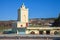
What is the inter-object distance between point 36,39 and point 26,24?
12.3 m

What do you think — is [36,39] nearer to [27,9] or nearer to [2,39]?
[2,39]

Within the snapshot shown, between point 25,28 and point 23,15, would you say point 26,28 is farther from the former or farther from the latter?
point 23,15

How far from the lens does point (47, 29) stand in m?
22.7

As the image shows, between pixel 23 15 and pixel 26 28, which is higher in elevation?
pixel 23 15

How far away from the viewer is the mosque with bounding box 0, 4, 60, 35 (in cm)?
2216

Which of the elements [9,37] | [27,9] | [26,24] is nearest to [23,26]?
[26,24]

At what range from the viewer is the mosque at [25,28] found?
2216 centimetres

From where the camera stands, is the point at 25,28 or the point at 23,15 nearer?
the point at 25,28

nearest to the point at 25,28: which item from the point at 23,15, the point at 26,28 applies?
the point at 26,28

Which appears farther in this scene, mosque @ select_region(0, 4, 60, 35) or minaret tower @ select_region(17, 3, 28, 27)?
minaret tower @ select_region(17, 3, 28, 27)

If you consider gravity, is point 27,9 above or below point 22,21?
above

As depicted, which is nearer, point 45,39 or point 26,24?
point 45,39

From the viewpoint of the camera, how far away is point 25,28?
22.3 m

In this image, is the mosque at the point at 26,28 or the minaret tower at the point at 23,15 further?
the minaret tower at the point at 23,15
